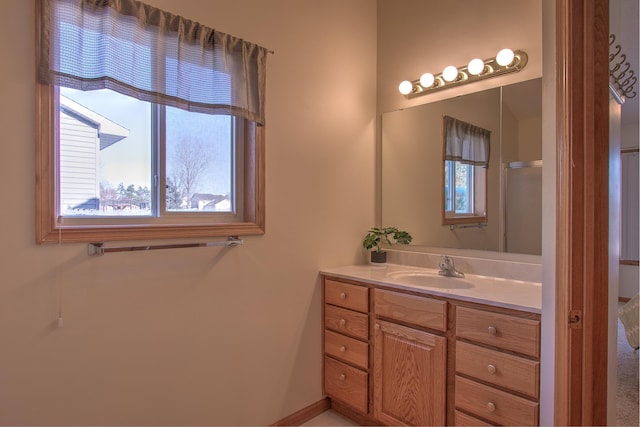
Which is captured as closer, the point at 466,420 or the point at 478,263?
the point at 466,420

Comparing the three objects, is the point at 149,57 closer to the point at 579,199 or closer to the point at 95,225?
the point at 95,225

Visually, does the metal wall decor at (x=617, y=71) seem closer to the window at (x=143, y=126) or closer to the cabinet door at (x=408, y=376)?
the cabinet door at (x=408, y=376)

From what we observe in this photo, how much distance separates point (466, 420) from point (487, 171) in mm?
1313

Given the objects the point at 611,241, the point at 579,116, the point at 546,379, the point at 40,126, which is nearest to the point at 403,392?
the point at 546,379

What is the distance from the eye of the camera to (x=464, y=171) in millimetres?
2264

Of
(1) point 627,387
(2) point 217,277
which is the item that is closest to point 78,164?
(2) point 217,277

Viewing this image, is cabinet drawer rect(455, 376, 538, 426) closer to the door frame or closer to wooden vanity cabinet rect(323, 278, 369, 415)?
the door frame

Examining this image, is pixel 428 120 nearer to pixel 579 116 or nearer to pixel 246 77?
pixel 246 77

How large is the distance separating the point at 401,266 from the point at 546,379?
1263 millimetres

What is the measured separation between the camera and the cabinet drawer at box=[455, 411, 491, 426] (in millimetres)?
1598

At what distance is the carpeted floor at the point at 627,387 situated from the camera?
209cm

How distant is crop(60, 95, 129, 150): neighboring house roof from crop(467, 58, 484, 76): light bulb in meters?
1.83

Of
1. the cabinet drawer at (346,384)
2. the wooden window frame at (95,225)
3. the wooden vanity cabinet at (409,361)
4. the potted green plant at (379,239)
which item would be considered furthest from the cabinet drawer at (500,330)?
the wooden window frame at (95,225)

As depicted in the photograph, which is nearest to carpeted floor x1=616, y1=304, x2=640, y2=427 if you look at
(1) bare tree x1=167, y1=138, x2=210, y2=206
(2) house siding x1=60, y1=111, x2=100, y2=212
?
(1) bare tree x1=167, y1=138, x2=210, y2=206
